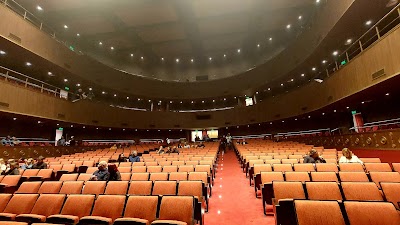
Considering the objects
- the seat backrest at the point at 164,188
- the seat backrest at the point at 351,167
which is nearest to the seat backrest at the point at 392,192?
the seat backrest at the point at 351,167

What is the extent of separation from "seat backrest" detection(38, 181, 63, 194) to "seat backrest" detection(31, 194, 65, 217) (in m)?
0.70

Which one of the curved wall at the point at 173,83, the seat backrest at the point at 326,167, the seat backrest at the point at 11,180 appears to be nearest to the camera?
the seat backrest at the point at 326,167

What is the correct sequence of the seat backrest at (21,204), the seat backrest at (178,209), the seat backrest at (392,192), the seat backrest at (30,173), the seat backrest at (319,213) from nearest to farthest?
1. the seat backrest at (319,213)
2. the seat backrest at (178,209)
3. the seat backrest at (392,192)
4. the seat backrest at (21,204)
5. the seat backrest at (30,173)

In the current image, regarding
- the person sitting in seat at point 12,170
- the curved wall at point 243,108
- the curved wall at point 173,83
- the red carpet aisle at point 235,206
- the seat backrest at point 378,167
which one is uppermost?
the curved wall at point 173,83

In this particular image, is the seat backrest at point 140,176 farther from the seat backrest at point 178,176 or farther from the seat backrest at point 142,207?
the seat backrest at point 142,207

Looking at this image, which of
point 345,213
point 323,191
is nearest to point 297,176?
point 323,191

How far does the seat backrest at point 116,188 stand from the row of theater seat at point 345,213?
2.65 m

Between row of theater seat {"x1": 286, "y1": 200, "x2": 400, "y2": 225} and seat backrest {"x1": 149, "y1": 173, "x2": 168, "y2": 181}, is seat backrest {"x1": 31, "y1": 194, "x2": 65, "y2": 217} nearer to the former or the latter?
seat backrest {"x1": 149, "y1": 173, "x2": 168, "y2": 181}

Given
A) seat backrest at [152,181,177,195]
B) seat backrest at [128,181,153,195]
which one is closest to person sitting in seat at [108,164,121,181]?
seat backrest at [128,181,153,195]

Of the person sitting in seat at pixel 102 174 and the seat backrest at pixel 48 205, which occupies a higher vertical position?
the person sitting in seat at pixel 102 174

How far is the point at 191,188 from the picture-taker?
3412mm

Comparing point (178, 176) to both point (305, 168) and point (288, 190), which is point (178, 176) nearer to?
point (288, 190)

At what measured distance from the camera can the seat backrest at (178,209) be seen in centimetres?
252

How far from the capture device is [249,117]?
58.2 ft
